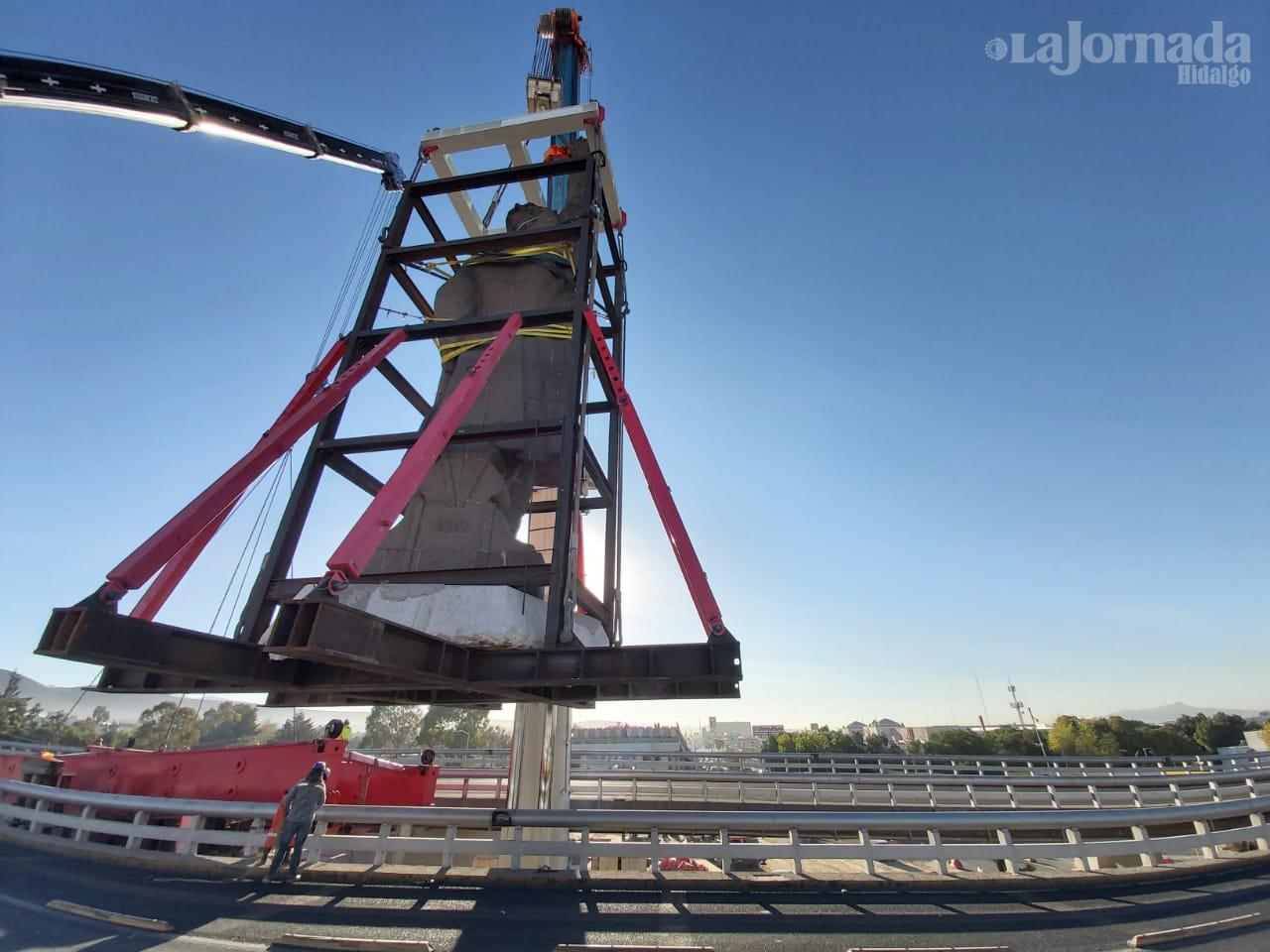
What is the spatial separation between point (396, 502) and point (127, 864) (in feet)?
24.1

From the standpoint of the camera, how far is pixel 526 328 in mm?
11852

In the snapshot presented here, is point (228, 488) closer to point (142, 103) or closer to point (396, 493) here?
point (396, 493)

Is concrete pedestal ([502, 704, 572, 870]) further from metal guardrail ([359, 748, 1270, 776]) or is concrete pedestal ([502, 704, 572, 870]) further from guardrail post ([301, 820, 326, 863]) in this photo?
metal guardrail ([359, 748, 1270, 776])

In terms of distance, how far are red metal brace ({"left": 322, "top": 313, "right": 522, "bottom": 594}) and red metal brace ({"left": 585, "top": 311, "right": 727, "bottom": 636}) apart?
3.01m

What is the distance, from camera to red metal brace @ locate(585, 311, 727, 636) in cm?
793

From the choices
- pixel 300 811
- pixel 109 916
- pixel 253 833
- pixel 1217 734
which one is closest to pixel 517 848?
pixel 300 811

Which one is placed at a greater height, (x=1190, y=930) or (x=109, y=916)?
(x=1190, y=930)

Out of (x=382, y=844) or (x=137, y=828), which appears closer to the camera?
(x=382, y=844)

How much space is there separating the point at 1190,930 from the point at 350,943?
27.4ft

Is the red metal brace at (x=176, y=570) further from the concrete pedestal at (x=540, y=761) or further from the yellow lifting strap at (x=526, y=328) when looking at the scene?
the concrete pedestal at (x=540, y=761)

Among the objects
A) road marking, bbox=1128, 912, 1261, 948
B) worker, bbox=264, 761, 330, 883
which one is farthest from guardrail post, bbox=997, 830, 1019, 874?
worker, bbox=264, 761, 330, 883

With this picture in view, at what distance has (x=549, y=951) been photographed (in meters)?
5.16

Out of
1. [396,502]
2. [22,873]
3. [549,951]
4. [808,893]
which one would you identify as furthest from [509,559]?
[22,873]

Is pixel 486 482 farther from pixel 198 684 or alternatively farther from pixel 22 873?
pixel 22 873
